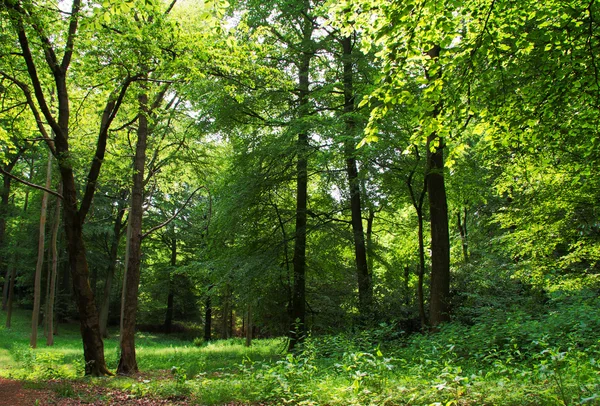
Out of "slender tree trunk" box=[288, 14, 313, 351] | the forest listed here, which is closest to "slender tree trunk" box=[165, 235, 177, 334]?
the forest

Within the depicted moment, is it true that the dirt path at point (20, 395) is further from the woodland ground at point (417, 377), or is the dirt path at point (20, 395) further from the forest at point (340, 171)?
the forest at point (340, 171)

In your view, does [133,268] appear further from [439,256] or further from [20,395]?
[439,256]

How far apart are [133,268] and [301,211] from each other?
5155mm

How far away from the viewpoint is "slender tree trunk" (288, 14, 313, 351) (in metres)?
11.9

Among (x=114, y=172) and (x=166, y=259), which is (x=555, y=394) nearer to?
(x=114, y=172)

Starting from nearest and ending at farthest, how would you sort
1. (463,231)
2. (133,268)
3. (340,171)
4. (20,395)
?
(20,395) < (133,268) < (340,171) < (463,231)

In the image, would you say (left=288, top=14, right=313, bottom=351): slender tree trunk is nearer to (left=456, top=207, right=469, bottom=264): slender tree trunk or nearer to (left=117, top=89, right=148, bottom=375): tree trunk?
(left=117, top=89, right=148, bottom=375): tree trunk

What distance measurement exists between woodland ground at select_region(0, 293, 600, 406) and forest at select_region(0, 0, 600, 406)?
0.05 m

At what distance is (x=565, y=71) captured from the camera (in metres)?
5.10

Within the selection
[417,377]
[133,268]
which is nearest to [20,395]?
[133,268]

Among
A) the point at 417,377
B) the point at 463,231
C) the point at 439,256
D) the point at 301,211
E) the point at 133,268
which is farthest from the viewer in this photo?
the point at 463,231

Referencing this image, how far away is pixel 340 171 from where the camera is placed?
13055 millimetres

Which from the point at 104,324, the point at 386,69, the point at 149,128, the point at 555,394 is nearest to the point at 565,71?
the point at 386,69

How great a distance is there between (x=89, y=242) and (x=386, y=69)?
83.9 ft
